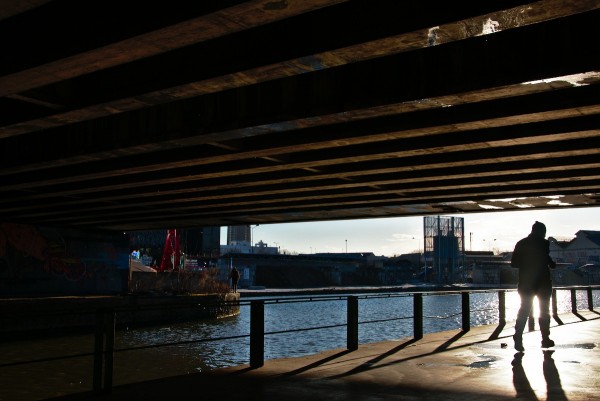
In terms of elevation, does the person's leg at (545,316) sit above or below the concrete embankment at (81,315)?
above

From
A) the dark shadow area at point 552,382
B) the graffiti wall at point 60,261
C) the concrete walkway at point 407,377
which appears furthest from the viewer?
the graffiti wall at point 60,261

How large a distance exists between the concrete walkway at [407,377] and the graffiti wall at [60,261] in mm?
21940

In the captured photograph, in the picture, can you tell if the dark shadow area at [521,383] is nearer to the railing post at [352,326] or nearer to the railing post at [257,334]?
the railing post at [352,326]

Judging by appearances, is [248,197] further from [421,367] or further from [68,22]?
[68,22]

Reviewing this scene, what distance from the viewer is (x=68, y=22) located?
6.66m

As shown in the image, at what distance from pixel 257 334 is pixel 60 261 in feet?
75.5

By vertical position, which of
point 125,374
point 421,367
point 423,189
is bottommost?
point 125,374

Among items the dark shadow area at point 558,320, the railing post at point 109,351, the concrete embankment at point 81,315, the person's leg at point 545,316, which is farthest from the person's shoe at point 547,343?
the concrete embankment at point 81,315

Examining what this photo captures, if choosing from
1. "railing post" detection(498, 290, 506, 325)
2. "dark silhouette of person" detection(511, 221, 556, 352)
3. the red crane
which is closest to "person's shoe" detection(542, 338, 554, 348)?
"dark silhouette of person" detection(511, 221, 556, 352)

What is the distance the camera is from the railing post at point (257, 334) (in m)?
8.86

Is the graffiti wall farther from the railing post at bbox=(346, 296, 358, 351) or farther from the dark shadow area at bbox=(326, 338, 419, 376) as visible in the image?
the dark shadow area at bbox=(326, 338, 419, 376)

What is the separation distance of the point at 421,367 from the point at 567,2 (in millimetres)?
5245

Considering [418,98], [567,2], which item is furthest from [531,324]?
[567,2]

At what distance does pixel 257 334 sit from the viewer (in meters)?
9.00
